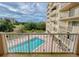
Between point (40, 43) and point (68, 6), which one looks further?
point (40, 43)

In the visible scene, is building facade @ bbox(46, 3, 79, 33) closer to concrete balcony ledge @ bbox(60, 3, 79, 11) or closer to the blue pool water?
concrete balcony ledge @ bbox(60, 3, 79, 11)

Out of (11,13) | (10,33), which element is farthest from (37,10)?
(10,33)

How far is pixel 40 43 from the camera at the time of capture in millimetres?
2707

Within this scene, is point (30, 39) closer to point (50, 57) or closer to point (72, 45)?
point (50, 57)

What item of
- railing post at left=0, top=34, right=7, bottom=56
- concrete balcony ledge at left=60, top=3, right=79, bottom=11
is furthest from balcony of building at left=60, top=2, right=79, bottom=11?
railing post at left=0, top=34, right=7, bottom=56

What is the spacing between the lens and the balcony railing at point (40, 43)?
2711 millimetres

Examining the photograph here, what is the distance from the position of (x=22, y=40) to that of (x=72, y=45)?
99 cm

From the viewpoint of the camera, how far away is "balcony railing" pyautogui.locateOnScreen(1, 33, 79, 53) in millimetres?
2711

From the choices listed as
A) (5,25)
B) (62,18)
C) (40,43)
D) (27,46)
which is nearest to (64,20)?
(62,18)

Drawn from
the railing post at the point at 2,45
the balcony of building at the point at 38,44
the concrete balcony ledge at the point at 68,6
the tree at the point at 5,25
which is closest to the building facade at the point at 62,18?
the concrete balcony ledge at the point at 68,6

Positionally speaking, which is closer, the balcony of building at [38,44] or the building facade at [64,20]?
the building facade at [64,20]

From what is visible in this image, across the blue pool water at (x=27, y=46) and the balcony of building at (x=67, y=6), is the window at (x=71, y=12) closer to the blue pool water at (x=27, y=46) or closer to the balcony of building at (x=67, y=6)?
the balcony of building at (x=67, y=6)

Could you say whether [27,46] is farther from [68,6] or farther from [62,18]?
[68,6]

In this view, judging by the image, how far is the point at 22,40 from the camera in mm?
2744
